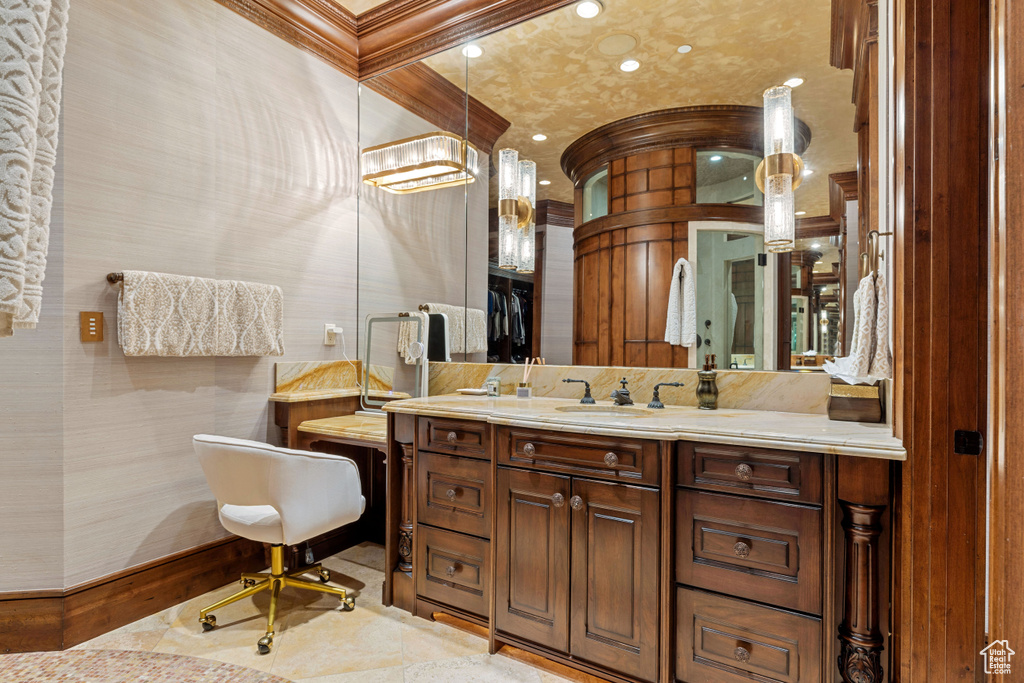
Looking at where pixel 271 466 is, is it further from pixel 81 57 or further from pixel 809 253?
pixel 809 253

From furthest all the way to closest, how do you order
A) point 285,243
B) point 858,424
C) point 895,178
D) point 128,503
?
1. point 285,243
2. point 128,503
3. point 858,424
4. point 895,178

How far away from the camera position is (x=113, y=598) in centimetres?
214

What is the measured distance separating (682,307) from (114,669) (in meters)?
2.18

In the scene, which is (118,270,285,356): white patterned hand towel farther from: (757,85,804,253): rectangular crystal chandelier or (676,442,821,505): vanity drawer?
(757,85,804,253): rectangular crystal chandelier

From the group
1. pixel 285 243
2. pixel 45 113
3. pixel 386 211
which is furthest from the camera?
pixel 386 211

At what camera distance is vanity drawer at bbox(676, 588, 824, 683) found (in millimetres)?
1520

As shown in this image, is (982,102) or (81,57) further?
(81,57)

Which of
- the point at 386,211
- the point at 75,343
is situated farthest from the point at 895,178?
the point at 75,343

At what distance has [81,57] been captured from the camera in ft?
6.75

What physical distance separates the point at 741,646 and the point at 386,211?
2779 mm

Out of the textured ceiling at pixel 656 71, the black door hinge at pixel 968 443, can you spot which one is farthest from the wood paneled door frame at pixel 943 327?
the textured ceiling at pixel 656 71

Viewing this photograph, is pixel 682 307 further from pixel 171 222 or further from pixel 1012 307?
pixel 171 222

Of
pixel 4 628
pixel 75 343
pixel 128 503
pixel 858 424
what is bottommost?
pixel 4 628

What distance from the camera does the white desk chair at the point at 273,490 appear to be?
199cm
